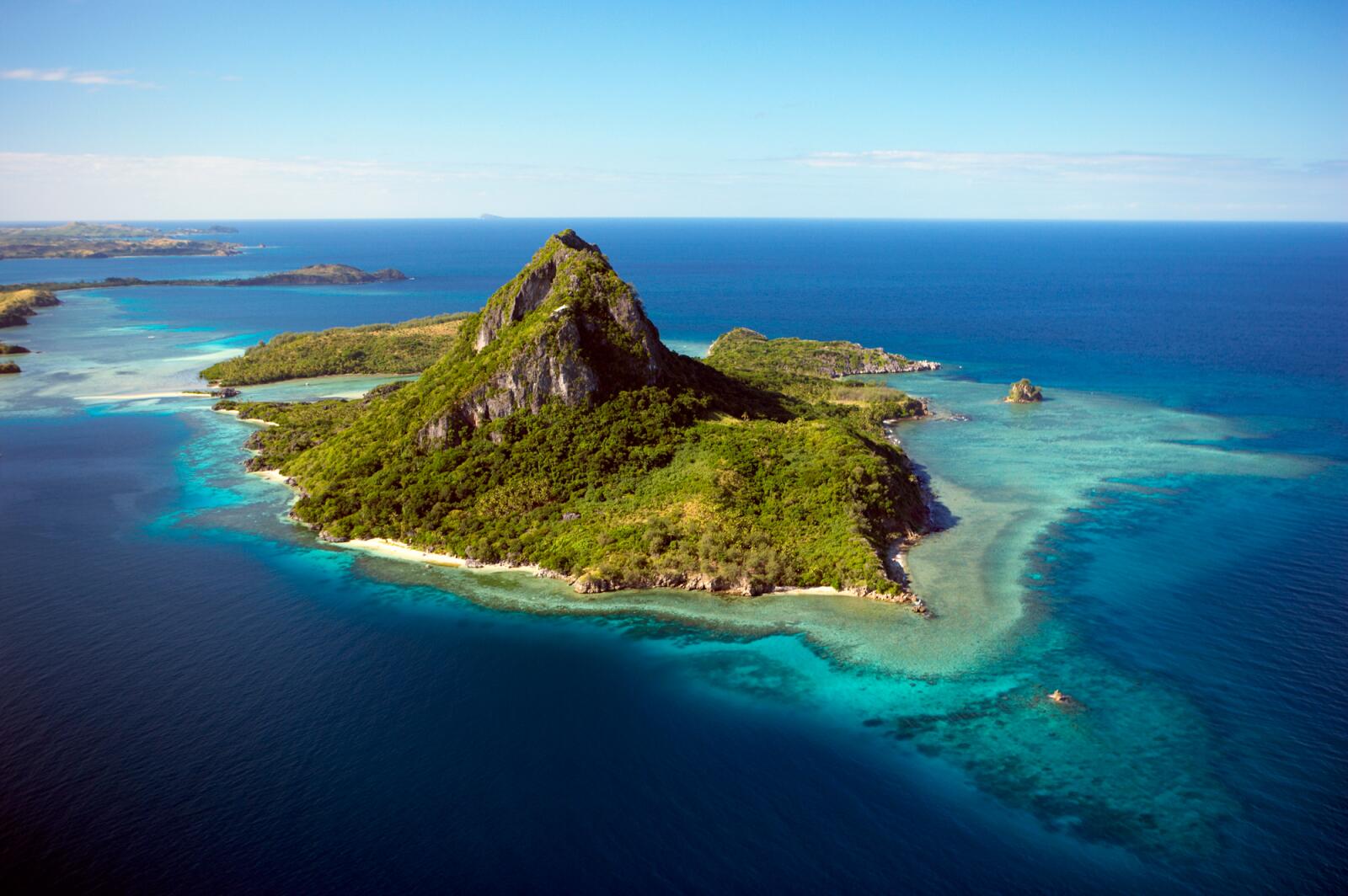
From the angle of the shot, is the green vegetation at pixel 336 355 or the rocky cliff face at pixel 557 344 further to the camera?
the green vegetation at pixel 336 355

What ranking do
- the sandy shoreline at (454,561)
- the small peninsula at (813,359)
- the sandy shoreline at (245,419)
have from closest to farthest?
the sandy shoreline at (454,561) < the sandy shoreline at (245,419) < the small peninsula at (813,359)

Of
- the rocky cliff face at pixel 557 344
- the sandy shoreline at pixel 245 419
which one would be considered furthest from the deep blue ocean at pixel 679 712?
the sandy shoreline at pixel 245 419

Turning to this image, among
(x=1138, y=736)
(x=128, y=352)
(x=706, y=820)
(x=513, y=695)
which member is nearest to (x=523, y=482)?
(x=513, y=695)

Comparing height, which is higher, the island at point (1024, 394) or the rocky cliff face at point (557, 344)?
the rocky cliff face at point (557, 344)

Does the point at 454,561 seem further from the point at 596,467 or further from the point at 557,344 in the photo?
the point at 557,344

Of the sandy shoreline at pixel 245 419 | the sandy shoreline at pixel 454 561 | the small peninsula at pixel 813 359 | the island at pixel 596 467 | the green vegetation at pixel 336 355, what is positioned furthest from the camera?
the small peninsula at pixel 813 359

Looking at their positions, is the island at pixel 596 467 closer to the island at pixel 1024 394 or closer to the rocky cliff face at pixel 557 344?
the rocky cliff face at pixel 557 344

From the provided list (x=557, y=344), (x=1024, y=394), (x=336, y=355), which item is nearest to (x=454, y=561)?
(x=557, y=344)

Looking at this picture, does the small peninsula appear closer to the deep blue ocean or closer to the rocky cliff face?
the rocky cliff face
